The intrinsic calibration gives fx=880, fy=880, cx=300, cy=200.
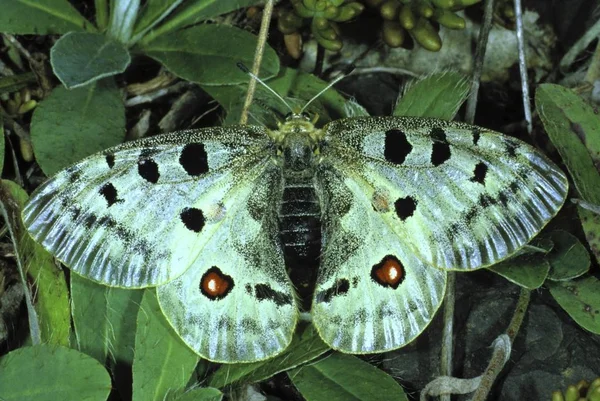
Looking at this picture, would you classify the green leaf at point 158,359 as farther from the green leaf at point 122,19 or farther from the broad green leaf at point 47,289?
the green leaf at point 122,19

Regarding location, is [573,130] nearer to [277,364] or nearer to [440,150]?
[440,150]

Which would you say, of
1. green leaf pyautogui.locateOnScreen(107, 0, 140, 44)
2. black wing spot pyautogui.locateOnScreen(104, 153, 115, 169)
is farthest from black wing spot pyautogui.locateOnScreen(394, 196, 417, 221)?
green leaf pyautogui.locateOnScreen(107, 0, 140, 44)

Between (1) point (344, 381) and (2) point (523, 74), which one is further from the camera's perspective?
(2) point (523, 74)

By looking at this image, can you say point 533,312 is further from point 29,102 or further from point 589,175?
point 29,102

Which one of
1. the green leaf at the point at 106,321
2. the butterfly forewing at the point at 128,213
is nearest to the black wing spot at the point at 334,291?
the butterfly forewing at the point at 128,213

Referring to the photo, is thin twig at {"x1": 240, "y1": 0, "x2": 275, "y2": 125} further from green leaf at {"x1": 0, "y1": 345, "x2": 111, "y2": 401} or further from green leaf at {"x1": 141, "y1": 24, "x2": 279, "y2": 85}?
green leaf at {"x1": 0, "y1": 345, "x2": 111, "y2": 401}

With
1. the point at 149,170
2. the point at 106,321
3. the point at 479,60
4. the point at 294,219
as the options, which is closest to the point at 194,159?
the point at 149,170
